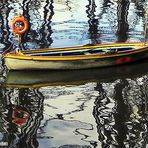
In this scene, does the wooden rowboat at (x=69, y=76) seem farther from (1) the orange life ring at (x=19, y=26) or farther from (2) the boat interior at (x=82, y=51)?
(1) the orange life ring at (x=19, y=26)

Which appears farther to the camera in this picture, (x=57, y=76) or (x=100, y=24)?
(x=100, y=24)

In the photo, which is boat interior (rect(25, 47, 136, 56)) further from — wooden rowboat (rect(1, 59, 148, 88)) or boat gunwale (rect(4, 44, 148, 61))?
wooden rowboat (rect(1, 59, 148, 88))

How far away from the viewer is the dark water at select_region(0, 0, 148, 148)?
52.9 feet

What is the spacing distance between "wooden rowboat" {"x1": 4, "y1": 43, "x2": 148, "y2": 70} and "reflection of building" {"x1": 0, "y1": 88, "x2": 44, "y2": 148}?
2083mm

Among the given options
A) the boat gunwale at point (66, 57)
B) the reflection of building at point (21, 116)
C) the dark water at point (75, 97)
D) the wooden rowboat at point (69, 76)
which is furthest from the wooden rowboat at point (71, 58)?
the reflection of building at point (21, 116)

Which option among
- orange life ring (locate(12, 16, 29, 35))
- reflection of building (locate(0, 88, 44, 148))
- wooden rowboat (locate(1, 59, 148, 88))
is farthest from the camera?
orange life ring (locate(12, 16, 29, 35))

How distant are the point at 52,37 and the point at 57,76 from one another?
6.04 m

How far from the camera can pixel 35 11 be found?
33219 millimetres

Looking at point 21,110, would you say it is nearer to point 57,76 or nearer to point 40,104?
point 40,104

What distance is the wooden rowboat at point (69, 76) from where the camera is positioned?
21.4m

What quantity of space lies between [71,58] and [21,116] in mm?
5266

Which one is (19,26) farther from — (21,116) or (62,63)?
(21,116)

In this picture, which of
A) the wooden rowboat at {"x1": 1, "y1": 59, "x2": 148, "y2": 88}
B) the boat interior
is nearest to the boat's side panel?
the wooden rowboat at {"x1": 1, "y1": 59, "x2": 148, "y2": 88}

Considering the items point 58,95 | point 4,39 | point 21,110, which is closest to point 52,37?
point 4,39
